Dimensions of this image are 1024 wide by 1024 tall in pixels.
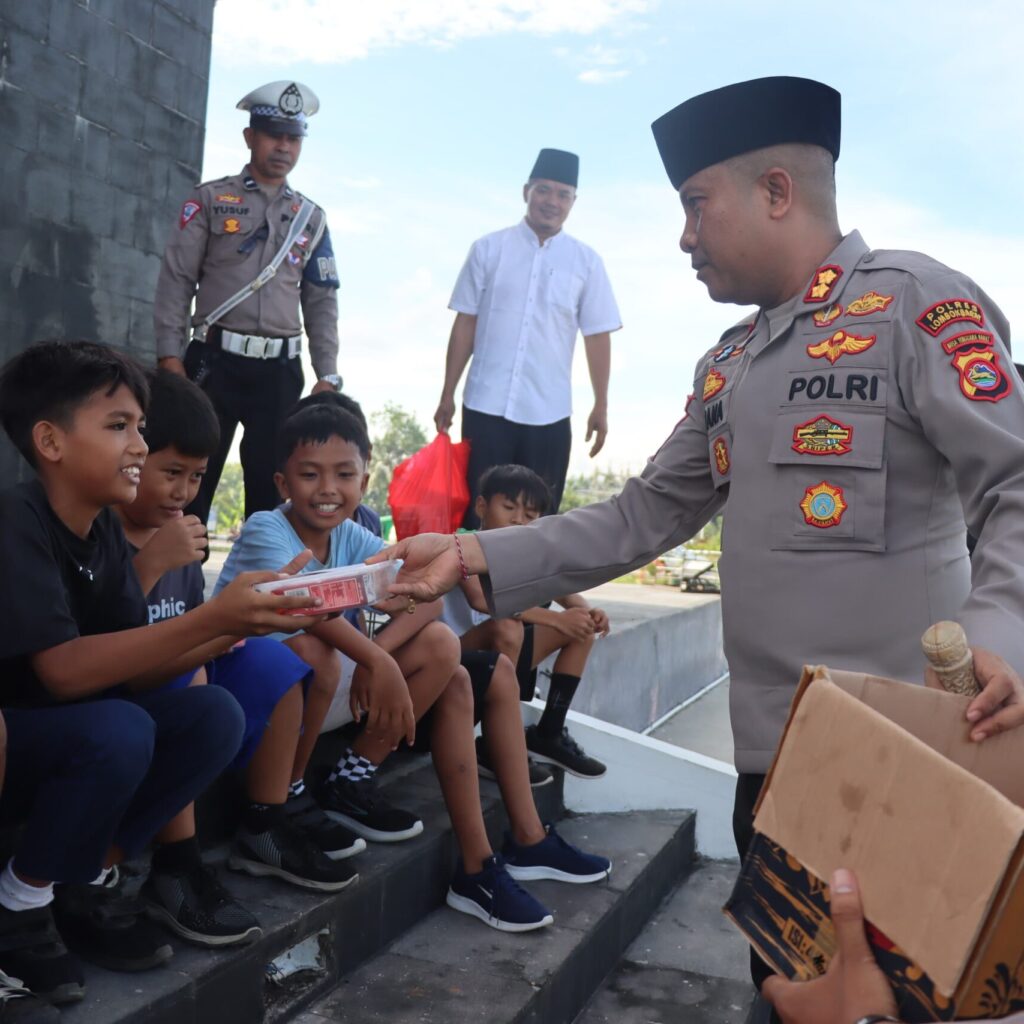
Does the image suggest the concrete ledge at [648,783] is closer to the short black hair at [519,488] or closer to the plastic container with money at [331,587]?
the short black hair at [519,488]

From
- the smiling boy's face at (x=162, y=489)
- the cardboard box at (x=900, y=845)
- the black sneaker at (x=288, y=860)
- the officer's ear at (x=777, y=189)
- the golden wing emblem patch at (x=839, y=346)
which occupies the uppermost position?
the officer's ear at (x=777, y=189)

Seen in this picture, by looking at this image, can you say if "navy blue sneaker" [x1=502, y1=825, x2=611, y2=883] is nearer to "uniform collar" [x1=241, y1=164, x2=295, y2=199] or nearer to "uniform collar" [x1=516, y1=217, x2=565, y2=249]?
"uniform collar" [x1=241, y1=164, x2=295, y2=199]

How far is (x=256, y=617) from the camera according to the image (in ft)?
5.70

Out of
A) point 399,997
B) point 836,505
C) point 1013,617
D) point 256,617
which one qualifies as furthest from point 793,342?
point 399,997

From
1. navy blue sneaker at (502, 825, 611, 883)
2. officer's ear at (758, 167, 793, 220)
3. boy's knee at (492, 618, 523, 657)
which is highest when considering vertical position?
officer's ear at (758, 167, 793, 220)

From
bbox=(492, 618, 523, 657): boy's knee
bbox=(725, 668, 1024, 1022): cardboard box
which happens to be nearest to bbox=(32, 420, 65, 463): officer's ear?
bbox=(725, 668, 1024, 1022): cardboard box

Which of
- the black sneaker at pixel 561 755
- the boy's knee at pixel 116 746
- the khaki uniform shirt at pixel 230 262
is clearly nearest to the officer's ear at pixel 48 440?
the boy's knee at pixel 116 746

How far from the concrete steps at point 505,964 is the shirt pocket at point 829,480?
3.80ft

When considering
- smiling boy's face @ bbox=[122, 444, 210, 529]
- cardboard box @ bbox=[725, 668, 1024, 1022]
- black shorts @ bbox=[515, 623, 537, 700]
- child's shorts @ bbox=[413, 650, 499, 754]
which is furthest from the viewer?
black shorts @ bbox=[515, 623, 537, 700]

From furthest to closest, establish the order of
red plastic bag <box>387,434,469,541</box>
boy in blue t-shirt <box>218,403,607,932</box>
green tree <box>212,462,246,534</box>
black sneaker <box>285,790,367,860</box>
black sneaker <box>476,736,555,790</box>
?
1. green tree <box>212,462,246,534</box>
2. red plastic bag <box>387,434,469,541</box>
3. black sneaker <box>476,736,555,790</box>
4. boy in blue t-shirt <box>218,403,607,932</box>
5. black sneaker <box>285,790,367,860</box>

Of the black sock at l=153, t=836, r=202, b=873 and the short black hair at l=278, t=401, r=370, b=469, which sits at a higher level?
the short black hair at l=278, t=401, r=370, b=469

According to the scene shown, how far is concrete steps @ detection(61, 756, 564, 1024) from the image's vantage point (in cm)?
175

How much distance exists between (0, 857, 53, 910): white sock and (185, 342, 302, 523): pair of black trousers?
2.10 m

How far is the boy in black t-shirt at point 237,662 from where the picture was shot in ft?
7.25
